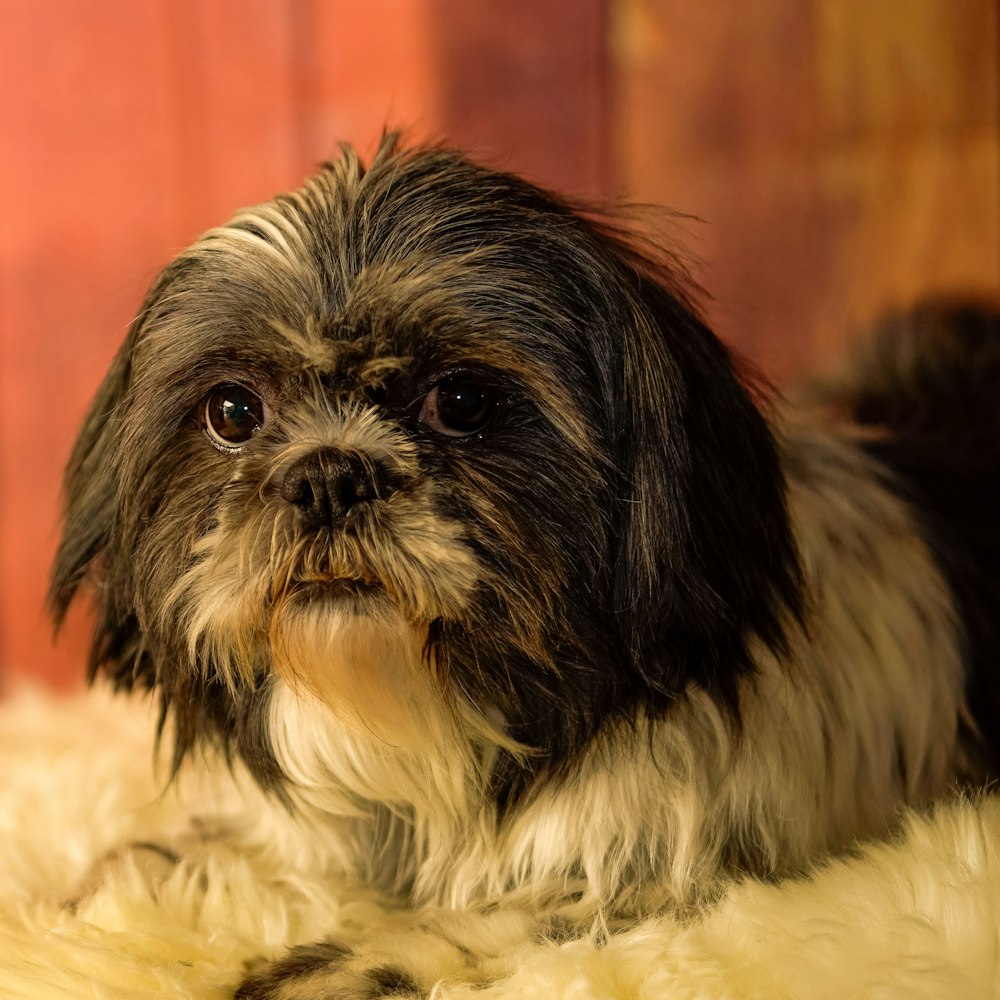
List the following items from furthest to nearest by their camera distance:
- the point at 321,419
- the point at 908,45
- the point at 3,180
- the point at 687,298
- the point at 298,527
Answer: the point at 3,180 < the point at 908,45 < the point at 687,298 < the point at 321,419 < the point at 298,527

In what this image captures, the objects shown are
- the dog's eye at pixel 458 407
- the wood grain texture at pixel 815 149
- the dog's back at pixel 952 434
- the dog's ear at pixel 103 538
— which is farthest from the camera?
the wood grain texture at pixel 815 149

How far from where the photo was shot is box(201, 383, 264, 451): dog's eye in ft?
4.62

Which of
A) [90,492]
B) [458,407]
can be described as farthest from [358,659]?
[90,492]

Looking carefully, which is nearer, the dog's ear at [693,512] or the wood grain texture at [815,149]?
the dog's ear at [693,512]

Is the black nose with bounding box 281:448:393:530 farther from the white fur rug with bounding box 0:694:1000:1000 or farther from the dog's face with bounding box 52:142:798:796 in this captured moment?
the white fur rug with bounding box 0:694:1000:1000

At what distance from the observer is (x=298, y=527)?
125 cm

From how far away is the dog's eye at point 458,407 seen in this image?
4.45ft

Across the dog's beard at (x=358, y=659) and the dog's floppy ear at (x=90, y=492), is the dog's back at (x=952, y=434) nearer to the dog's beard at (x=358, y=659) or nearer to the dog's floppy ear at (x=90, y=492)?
the dog's beard at (x=358, y=659)

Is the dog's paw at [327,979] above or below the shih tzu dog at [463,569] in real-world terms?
below

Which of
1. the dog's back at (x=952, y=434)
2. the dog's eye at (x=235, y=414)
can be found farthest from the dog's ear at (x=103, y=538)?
the dog's back at (x=952, y=434)

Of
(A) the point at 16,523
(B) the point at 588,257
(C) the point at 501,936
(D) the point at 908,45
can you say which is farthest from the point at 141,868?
(D) the point at 908,45

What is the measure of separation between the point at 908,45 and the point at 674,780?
1842 mm

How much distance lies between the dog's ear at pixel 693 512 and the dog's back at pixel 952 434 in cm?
42

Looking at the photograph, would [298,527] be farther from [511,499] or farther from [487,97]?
[487,97]
